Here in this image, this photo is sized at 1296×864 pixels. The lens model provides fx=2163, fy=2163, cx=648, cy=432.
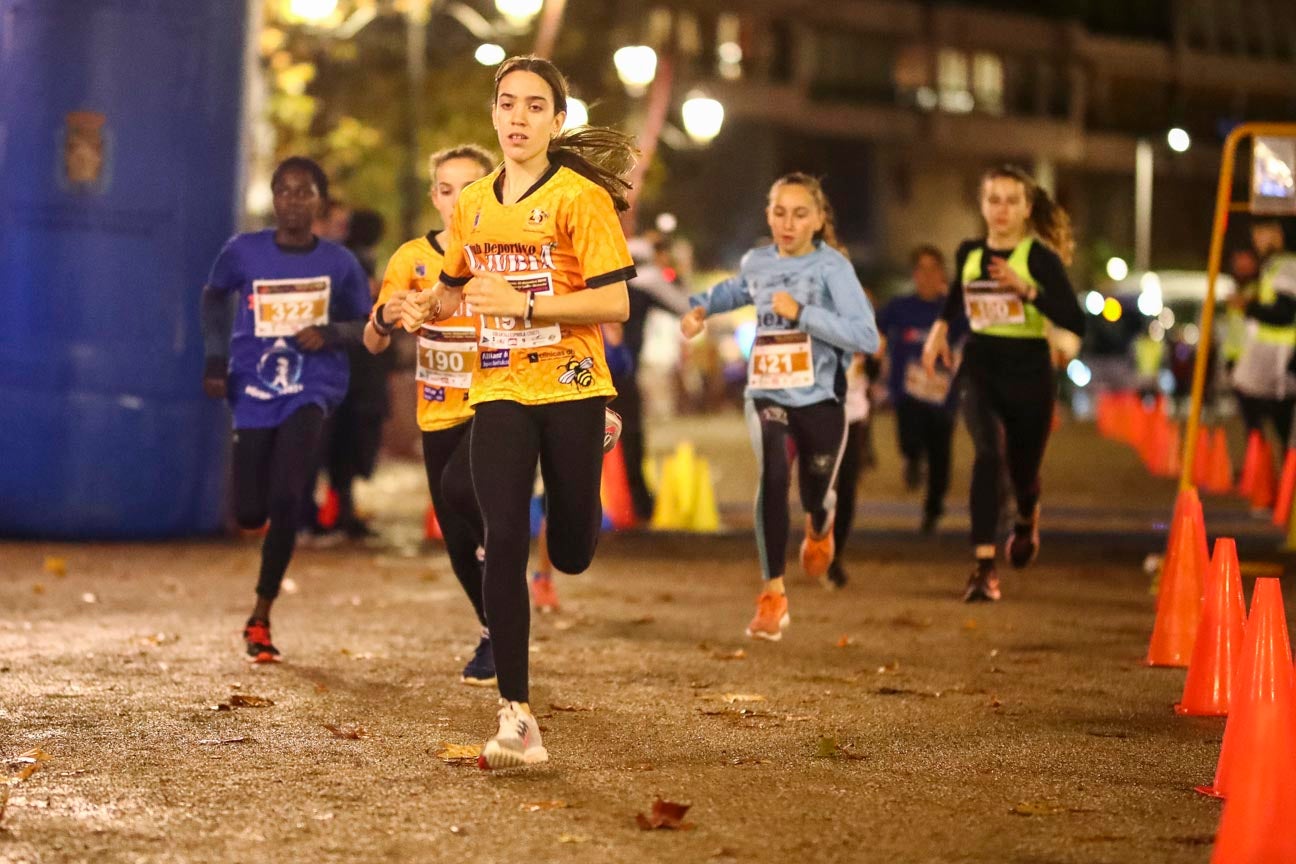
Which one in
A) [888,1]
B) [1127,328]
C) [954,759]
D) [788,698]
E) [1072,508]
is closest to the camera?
[954,759]

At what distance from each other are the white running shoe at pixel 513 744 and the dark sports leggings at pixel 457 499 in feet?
4.00

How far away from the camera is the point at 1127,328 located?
153 feet

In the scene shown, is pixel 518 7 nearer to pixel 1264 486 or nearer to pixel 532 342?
pixel 1264 486

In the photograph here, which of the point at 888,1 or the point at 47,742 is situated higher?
the point at 888,1

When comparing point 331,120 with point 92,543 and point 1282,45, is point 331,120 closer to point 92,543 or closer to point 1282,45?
point 92,543

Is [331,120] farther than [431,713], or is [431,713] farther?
[331,120]

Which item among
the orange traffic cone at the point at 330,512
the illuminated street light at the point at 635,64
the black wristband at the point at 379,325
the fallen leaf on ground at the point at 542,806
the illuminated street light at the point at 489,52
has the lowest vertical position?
the orange traffic cone at the point at 330,512

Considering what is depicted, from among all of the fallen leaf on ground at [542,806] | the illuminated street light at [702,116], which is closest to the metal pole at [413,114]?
the illuminated street light at [702,116]

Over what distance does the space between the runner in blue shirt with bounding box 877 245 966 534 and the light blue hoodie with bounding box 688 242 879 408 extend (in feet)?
14.1

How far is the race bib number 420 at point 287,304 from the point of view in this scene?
897 centimetres

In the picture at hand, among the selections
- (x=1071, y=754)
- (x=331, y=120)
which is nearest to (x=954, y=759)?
(x=1071, y=754)

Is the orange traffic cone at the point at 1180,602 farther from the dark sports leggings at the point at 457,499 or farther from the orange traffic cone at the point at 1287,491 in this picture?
the orange traffic cone at the point at 1287,491

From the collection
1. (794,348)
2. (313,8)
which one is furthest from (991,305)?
(313,8)

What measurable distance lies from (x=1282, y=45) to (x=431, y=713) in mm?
95096
